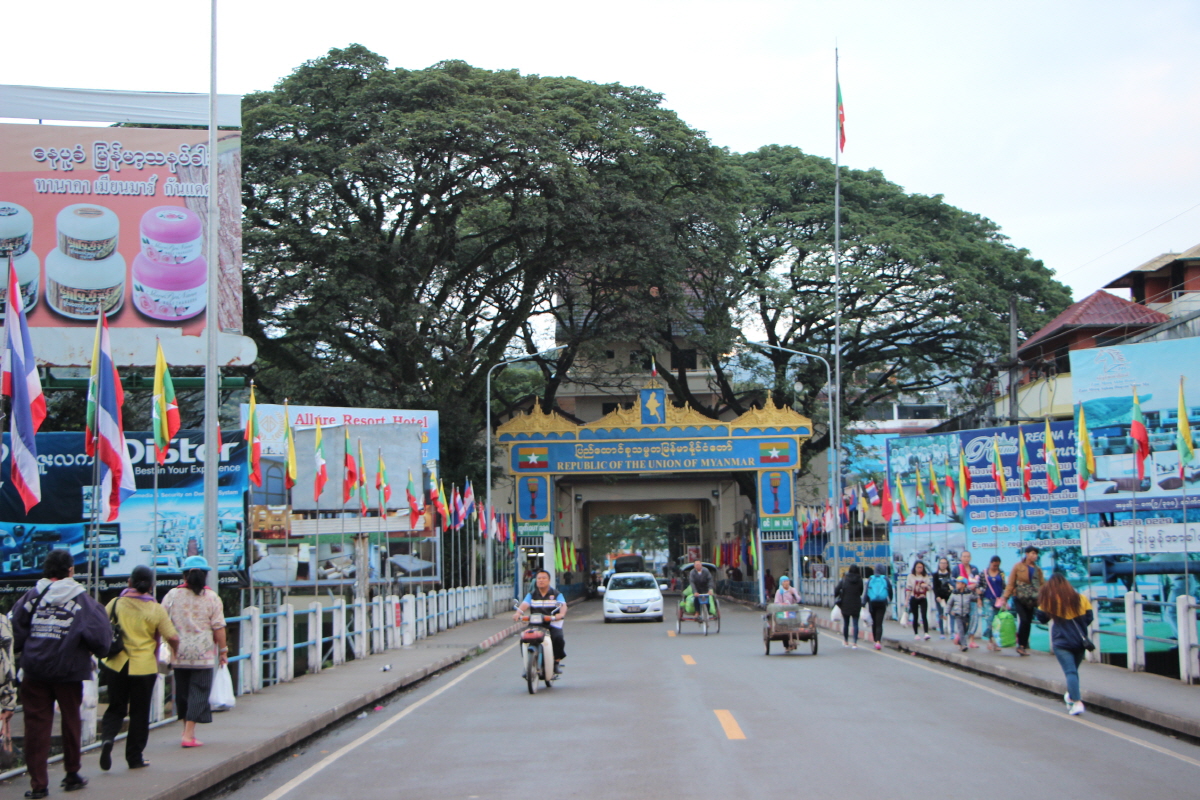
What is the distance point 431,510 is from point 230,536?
10.2 m

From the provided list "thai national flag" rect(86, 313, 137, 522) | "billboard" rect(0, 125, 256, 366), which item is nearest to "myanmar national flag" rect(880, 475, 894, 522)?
"billboard" rect(0, 125, 256, 366)

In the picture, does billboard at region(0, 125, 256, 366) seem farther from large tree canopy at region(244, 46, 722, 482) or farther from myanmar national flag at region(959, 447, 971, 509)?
myanmar national flag at region(959, 447, 971, 509)

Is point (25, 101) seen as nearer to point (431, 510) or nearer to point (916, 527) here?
point (431, 510)

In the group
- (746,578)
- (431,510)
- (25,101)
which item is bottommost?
(746,578)

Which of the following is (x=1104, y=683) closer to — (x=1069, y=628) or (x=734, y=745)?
(x=1069, y=628)

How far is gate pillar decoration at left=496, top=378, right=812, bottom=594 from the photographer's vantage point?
4372 centimetres

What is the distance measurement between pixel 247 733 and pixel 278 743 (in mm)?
469

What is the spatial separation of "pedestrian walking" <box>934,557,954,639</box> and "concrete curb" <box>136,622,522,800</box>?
10.6 m

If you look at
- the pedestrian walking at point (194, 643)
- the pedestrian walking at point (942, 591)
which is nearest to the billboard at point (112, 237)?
the pedestrian walking at point (194, 643)

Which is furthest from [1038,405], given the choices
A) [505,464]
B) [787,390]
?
[505,464]

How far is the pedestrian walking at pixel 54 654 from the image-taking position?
312 inches

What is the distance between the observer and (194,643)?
9820 millimetres

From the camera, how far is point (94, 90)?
894 inches

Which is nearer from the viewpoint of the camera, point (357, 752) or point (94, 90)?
point (357, 752)
